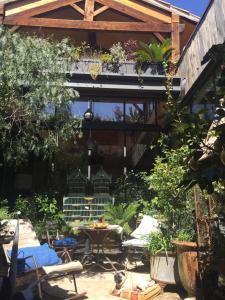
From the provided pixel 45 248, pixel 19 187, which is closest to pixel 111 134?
pixel 19 187

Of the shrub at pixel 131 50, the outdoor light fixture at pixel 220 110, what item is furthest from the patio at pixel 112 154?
the shrub at pixel 131 50

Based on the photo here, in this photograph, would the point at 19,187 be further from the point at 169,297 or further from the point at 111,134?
the point at 169,297

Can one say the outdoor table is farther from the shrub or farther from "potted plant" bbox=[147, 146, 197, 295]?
the shrub

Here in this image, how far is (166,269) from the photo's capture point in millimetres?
A: 6859

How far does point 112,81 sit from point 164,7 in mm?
3436

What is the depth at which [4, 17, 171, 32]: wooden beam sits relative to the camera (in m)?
12.6

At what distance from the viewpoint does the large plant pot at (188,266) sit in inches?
239

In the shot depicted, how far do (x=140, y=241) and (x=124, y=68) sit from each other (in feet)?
16.8

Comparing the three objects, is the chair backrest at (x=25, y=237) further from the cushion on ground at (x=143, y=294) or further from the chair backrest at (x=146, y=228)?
the cushion on ground at (x=143, y=294)

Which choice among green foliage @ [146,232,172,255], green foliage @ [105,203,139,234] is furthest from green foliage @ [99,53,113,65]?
green foliage @ [146,232,172,255]

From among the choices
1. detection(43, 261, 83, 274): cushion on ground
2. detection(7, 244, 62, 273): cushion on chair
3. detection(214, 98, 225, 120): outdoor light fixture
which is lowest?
detection(43, 261, 83, 274): cushion on ground

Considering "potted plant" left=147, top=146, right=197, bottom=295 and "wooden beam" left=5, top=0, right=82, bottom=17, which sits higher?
"wooden beam" left=5, top=0, right=82, bottom=17

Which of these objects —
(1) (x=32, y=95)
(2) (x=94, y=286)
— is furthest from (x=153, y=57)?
(2) (x=94, y=286)

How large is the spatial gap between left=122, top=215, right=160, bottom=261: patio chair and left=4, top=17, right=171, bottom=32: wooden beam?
650cm
